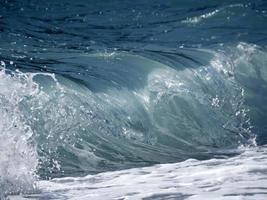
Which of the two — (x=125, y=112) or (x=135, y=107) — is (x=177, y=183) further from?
(x=135, y=107)

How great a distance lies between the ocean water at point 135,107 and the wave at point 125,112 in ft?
0.05

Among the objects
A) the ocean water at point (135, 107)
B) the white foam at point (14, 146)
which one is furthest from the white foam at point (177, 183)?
the white foam at point (14, 146)

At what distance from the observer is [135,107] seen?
8086mm

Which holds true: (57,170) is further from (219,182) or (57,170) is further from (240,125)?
(240,125)

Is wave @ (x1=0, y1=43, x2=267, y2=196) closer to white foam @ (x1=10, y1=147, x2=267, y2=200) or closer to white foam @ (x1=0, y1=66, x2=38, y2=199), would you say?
white foam @ (x1=0, y1=66, x2=38, y2=199)

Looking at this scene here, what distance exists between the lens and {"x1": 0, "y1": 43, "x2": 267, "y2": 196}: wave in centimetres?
599

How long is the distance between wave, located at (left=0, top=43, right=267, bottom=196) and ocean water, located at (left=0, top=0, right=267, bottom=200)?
16mm

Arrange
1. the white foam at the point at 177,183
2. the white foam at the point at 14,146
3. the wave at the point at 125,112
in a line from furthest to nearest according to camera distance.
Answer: the wave at the point at 125,112 → the white foam at the point at 14,146 → the white foam at the point at 177,183

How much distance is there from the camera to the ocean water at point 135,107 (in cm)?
534

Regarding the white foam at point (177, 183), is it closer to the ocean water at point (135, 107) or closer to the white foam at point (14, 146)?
the ocean water at point (135, 107)

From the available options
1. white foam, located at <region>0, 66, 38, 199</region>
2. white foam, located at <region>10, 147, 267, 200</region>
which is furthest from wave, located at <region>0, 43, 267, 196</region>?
white foam, located at <region>10, 147, 267, 200</region>

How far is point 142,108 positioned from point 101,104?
0.61 meters

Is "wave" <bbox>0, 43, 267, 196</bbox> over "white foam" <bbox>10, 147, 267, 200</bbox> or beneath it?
over

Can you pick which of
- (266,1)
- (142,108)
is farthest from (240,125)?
(266,1)
